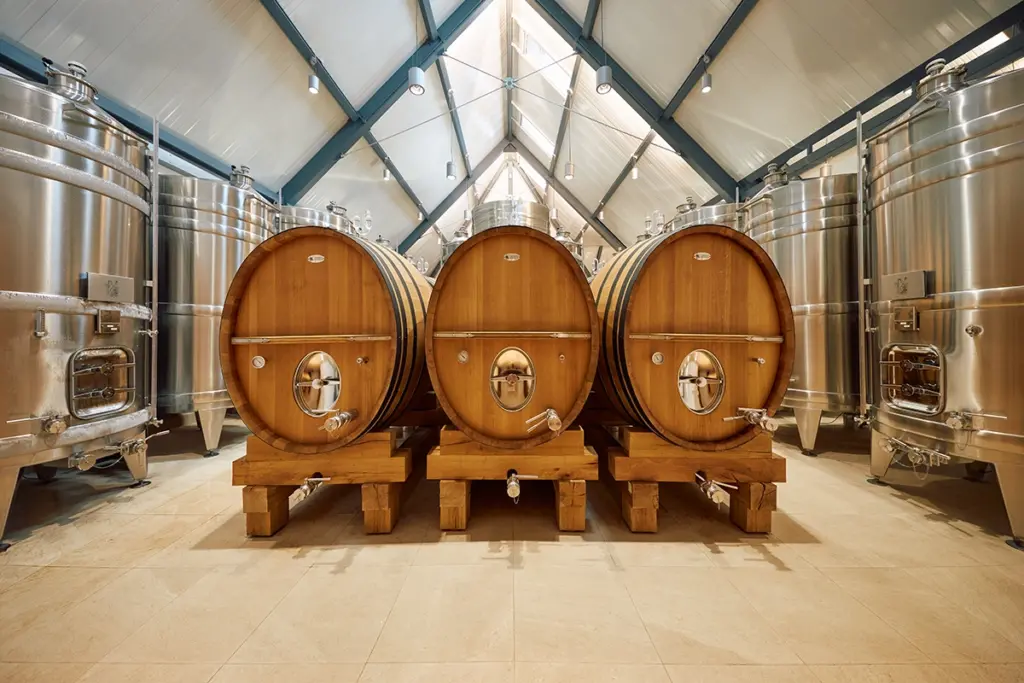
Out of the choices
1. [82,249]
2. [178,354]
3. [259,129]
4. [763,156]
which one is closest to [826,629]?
[82,249]

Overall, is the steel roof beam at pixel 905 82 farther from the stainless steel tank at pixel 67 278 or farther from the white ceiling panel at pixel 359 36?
the stainless steel tank at pixel 67 278

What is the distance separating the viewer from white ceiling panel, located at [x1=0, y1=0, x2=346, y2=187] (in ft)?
12.1

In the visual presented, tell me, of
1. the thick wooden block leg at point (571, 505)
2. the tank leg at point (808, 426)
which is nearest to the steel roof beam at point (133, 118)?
the thick wooden block leg at point (571, 505)

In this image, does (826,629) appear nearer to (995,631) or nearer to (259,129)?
(995,631)

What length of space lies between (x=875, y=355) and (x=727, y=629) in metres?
2.87

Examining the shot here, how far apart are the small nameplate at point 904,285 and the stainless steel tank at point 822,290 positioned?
0.91 metres

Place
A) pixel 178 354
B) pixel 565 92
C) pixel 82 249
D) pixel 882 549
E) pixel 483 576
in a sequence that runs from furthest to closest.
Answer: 1. pixel 565 92
2. pixel 178 354
3. pixel 82 249
4. pixel 882 549
5. pixel 483 576

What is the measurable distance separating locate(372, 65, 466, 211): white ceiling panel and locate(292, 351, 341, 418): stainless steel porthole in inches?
331

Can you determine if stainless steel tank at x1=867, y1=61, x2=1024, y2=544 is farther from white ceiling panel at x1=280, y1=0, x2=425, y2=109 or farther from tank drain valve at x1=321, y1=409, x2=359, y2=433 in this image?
white ceiling panel at x1=280, y1=0, x2=425, y2=109

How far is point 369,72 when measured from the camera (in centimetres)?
745

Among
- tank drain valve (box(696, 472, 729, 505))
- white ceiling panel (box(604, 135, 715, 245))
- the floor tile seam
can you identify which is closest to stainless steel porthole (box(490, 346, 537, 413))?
tank drain valve (box(696, 472, 729, 505))

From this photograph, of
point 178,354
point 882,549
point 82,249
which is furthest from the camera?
point 178,354

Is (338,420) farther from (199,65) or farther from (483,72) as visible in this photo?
(483,72)

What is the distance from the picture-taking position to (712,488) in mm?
2105
